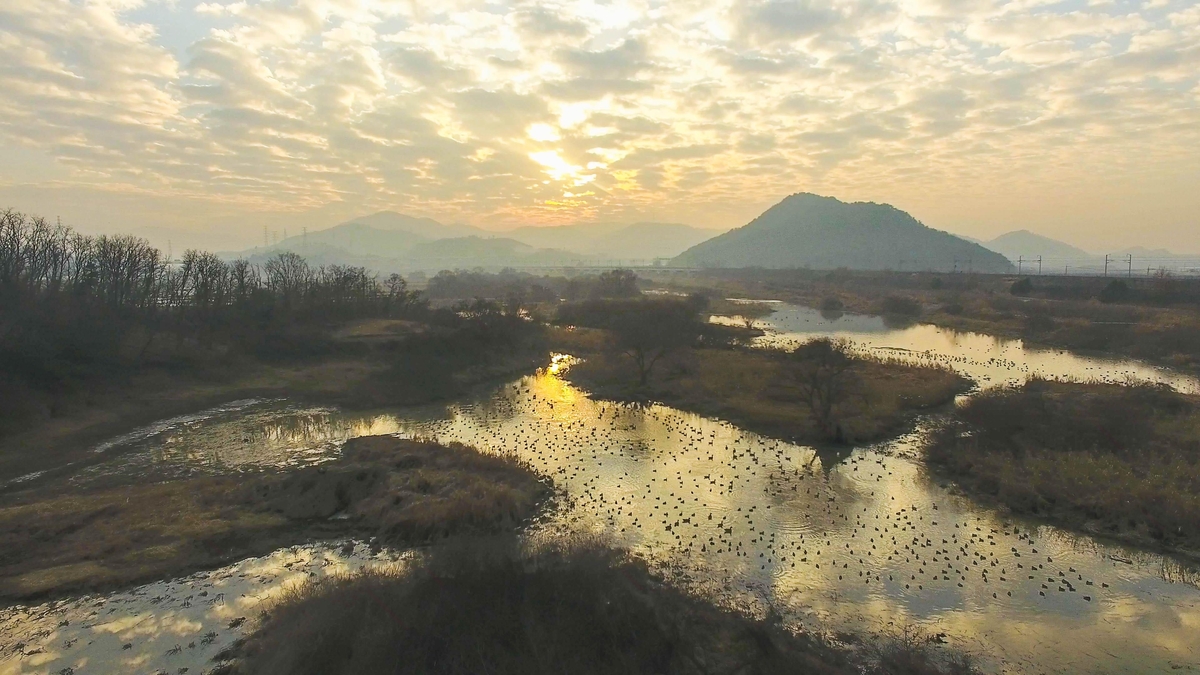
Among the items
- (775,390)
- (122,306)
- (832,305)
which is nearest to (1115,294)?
(832,305)

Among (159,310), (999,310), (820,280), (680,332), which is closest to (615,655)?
(680,332)

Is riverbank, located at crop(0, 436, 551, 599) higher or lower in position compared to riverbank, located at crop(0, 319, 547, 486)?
lower

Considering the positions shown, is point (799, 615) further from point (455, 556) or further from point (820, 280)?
point (820, 280)

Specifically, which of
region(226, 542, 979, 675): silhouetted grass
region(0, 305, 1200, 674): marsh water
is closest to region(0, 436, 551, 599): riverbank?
region(0, 305, 1200, 674): marsh water

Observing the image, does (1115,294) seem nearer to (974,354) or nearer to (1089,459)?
(974,354)

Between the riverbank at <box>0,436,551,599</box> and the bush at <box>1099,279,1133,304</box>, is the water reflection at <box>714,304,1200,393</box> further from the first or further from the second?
the riverbank at <box>0,436,551,599</box>

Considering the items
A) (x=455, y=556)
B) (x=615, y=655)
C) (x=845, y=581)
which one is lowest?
(x=845, y=581)
